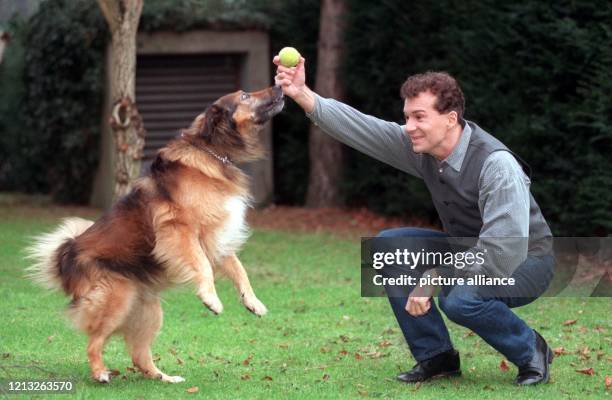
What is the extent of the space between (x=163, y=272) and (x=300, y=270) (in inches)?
165

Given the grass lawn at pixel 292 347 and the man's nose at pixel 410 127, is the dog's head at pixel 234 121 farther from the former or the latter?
the man's nose at pixel 410 127

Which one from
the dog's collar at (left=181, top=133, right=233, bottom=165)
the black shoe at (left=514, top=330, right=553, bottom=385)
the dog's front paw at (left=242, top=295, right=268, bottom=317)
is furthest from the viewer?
the dog's collar at (left=181, top=133, right=233, bottom=165)

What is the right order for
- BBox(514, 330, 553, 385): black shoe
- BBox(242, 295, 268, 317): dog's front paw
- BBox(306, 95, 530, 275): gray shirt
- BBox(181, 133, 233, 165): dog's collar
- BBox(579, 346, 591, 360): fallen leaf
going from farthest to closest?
BBox(579, 346, 591, 360): fallen leaf
BBox(181, 133, 233, 165): dog's collar
BBox(242, 295, 268, 317): dog's front paw
BBox(514, 330, 553, 385): black shoe
BBox(306, 95, 530, 275): gray shirt

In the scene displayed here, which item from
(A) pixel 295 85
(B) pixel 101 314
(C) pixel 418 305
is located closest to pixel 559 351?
(C) pixel 418 305

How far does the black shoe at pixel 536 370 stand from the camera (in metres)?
5.34

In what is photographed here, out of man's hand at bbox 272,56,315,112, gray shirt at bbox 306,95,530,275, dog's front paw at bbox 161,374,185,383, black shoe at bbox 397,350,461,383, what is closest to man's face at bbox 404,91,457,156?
gray shirt at bbox 306,95,530,275

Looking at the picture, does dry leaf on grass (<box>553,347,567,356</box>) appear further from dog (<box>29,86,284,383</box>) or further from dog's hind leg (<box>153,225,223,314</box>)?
dog's hind leg (<box>153,225,223,314</box>)

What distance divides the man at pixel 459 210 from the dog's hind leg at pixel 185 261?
100 centimetres

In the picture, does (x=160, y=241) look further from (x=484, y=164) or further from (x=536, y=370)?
(x=536, y=370)

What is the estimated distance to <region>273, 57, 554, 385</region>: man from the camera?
5059mm

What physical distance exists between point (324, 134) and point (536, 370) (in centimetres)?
854

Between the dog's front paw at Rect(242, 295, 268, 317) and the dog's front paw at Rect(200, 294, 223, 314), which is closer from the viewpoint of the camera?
the dog's front paw at Rect(200, 294, 223, 314)

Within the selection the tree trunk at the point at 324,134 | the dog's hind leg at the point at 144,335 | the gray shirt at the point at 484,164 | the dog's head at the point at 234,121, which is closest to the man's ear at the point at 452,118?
the gray shirt at the point at 484,164

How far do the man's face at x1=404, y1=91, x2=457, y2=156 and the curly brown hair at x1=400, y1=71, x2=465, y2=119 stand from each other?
0.02 meters
